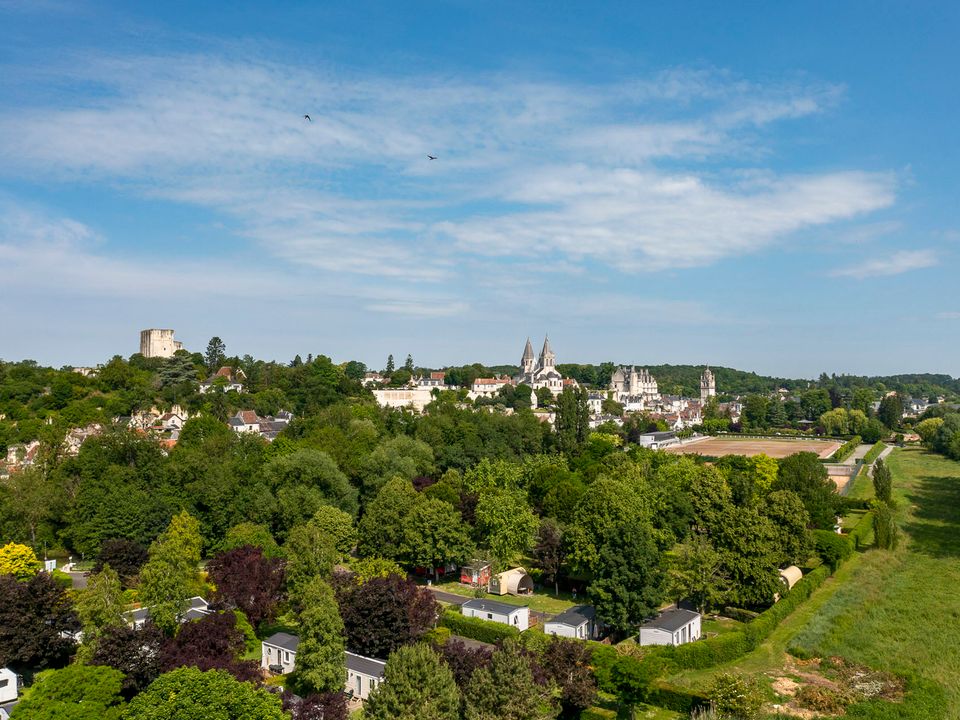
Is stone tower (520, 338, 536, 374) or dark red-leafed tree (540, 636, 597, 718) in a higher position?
stone tower (520, 338, 536, 374)

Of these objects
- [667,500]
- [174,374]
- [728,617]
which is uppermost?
[174,374]

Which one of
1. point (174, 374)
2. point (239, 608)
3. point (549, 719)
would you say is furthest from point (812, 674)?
point (174, 374)

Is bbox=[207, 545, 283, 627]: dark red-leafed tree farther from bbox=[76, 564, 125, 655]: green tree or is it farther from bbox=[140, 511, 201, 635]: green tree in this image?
bbox=[76, 564, 125, 655]: green tree

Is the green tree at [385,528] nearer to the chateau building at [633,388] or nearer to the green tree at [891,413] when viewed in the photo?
the chateau building at [633,388]

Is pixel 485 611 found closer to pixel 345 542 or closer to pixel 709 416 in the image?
pixel 345 542

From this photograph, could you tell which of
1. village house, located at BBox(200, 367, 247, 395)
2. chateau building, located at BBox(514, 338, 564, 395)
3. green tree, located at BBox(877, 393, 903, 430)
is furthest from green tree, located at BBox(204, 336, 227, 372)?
green tree, located at BBox(877, 393, 903, 430)

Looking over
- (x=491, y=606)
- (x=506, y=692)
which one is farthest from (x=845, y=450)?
(x=506, y=692)

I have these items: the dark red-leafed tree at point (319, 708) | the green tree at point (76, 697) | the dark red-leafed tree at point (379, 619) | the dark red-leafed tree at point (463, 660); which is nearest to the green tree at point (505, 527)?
the dark red-leafed tree at point (379, 619)
